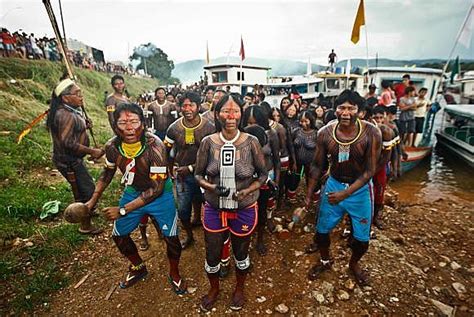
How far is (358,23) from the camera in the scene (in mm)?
8430

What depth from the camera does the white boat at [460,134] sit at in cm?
936

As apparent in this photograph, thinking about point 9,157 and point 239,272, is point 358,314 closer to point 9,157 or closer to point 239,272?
point 239,272

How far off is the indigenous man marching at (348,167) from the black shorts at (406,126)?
6597 millimetres

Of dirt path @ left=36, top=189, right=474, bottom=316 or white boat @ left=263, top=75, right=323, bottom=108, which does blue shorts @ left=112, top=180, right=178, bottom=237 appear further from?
white boat @ left=263, top=75, right=323, bottom=108

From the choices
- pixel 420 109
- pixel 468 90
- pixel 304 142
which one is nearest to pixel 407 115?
pixel 420 109

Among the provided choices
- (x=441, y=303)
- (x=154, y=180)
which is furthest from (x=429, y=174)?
(x=154, y=180)

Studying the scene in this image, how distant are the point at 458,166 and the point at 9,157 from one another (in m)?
14.3

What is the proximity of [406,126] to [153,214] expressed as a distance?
27.6 feet

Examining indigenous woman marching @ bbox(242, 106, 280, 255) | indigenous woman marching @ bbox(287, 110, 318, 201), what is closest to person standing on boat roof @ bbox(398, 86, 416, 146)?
indigenous woman marching @ bbox(287, 110, 318, 201)

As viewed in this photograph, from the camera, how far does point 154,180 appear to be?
2.71 m

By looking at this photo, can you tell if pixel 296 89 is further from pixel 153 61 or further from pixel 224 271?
pixel 153 61

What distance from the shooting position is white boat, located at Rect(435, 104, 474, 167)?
936 centimetres

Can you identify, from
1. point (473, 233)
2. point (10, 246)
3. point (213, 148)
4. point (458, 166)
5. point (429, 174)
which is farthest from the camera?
point (458, 166)

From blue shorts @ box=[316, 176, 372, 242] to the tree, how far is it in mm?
49338
